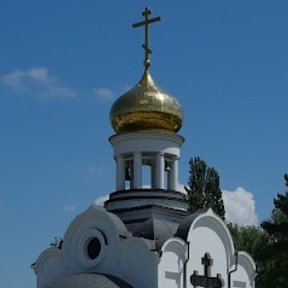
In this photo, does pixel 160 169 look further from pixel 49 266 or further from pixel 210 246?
pixel 49 266

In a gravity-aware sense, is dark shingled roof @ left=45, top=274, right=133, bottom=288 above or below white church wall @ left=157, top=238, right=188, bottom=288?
below

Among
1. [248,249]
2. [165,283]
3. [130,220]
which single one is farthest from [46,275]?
[248,249]

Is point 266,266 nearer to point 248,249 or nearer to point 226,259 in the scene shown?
point 248,249

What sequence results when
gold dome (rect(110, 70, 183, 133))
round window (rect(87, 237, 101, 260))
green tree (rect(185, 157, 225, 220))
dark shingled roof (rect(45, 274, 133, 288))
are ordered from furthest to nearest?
1. green tree (rect(185, 157, 225, 220))
2. gold dome (rect(110, 70, 183, 133))
3. round window (rect(87, 237, 101, 260))
4. dark shingled roof (rect(45, 274, 133, 288))

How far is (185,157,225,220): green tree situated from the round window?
15.1 metres

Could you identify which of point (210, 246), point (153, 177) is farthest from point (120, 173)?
point (210, 246)

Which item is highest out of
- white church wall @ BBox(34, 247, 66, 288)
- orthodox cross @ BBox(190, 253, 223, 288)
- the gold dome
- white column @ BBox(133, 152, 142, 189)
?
the gold dome

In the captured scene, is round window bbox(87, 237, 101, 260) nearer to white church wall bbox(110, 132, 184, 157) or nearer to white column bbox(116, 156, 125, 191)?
white column bbox(116, 156, 125, 191)

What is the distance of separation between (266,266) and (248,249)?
4330 millimetres

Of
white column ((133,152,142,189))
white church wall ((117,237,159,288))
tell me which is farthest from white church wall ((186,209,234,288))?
white column ((133,152,142,189))

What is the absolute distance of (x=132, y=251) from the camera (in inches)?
659

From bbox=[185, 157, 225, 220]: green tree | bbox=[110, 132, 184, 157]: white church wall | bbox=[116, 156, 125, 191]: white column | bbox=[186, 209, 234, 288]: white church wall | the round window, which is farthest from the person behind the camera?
bbox=[185, 157, 225, 220]: green tree

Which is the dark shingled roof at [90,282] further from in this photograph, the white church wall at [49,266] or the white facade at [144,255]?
the white church wall at [49,266]

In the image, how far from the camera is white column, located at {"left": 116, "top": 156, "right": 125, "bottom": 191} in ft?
63.3
